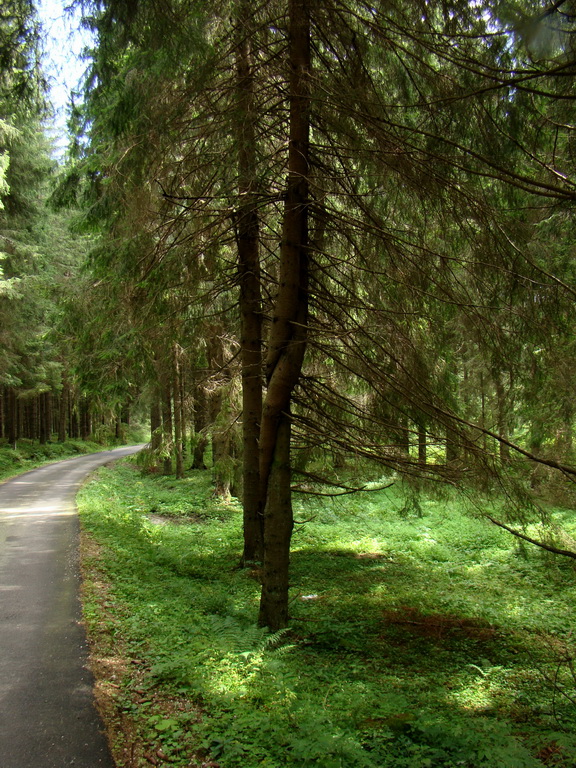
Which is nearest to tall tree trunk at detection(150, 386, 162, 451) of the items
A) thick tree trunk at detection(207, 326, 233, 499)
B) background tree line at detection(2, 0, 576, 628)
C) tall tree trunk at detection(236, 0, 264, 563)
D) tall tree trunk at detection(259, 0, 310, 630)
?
thick tree trunk at detection(207, 326, 233, 499)

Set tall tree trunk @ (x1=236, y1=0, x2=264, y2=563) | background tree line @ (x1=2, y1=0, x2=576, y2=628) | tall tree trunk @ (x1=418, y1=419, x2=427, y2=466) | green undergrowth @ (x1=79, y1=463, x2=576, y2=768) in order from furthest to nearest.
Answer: tall tree trunk @ (x1=236, y1=0, x2=264, y2=563) < tall tree trunk @ (x1=418, y1=419, x2=427, y2=466) < background tree line @ (x1=2, y1=0, x2=576, y2=628) < green undergrowth @ (x1=79, y1=463, x2=576, y2=768)

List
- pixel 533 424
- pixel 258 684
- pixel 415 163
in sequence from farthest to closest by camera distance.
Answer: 1. pixel 533 424
2. pixel 415 163
3. pixel 258 684

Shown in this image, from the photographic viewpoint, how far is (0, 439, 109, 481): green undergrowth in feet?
79.2

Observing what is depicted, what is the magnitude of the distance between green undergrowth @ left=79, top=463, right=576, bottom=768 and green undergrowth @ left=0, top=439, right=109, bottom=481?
1467 centimetres

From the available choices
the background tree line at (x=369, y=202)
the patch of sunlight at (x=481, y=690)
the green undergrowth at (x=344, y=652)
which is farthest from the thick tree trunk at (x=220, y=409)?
the patch of sunlight at (x=481, y=690)

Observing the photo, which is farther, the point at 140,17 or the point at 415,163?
the point at 415,163

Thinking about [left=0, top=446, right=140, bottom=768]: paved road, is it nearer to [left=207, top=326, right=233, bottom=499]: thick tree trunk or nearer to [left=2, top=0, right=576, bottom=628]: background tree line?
[left=2, top=0, right=576, bottom=628]: background tree line

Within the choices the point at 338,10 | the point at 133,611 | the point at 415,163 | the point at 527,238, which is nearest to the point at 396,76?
the point at 338,10

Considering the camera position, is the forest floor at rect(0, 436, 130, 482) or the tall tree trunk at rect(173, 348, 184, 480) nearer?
the tall tree trunk at rect(173, 348, 184, 480)

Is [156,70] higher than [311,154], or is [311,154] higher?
[156,70]

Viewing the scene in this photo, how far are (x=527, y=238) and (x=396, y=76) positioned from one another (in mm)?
2366

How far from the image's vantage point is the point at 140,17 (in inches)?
193

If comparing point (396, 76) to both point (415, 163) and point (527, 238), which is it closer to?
point (415, 163)

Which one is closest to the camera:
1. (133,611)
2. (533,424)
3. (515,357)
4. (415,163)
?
(415,163)
